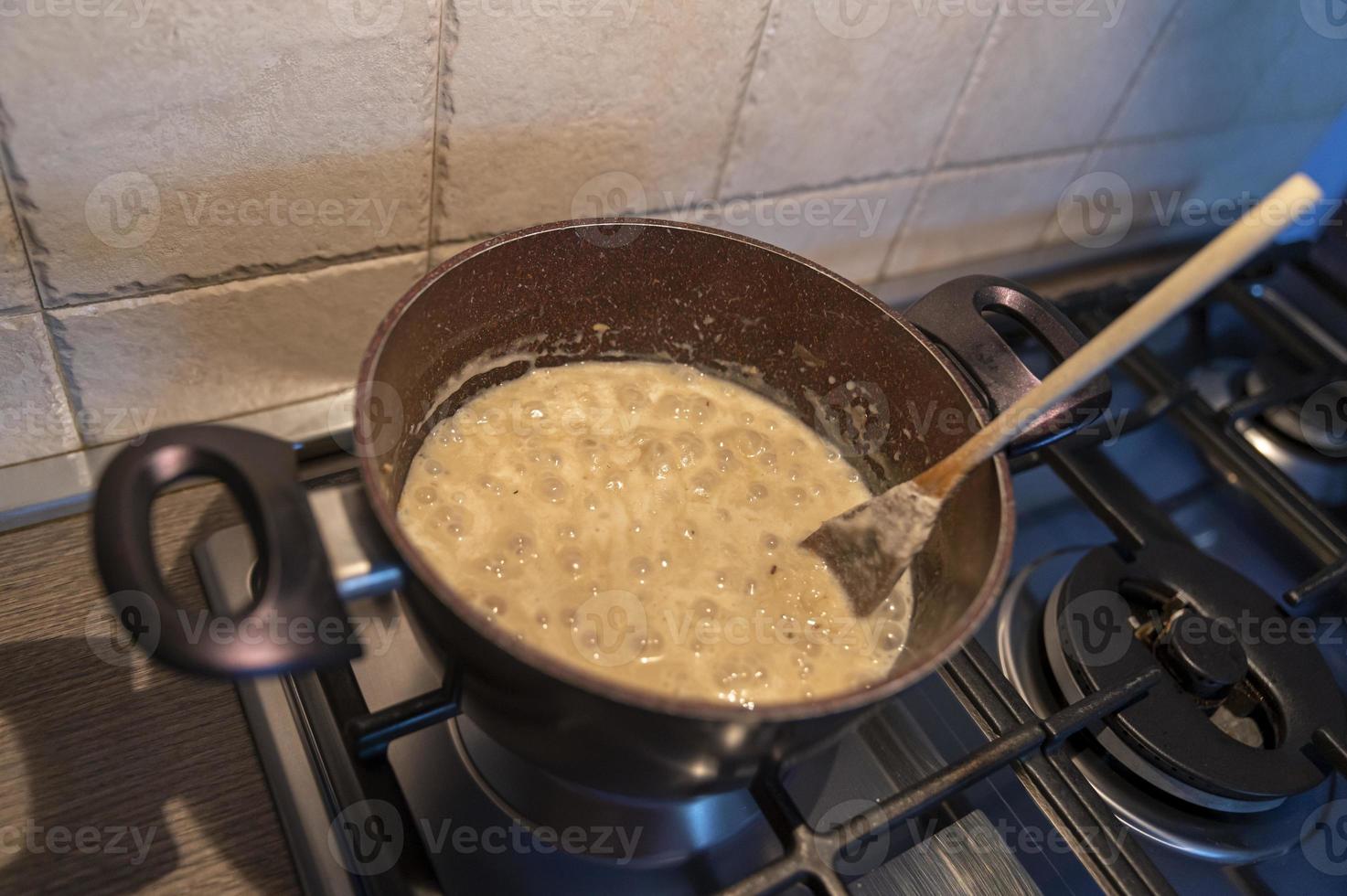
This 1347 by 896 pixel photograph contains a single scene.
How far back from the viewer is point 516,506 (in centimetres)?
69

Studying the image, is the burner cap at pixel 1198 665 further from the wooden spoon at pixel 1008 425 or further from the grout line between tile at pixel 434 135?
the grout line between tile at pixel 434 135

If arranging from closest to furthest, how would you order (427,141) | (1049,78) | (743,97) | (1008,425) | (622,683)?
(622,683) < (1008,425) < (427,141) < (743,97) < (1049,78)

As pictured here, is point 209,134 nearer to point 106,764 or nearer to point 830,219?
point 106,764

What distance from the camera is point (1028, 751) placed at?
0.65 meters

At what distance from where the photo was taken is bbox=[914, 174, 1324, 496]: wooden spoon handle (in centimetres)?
47

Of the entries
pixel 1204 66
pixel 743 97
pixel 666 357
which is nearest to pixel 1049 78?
pixel 1204 66

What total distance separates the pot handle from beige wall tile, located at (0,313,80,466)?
570 mm

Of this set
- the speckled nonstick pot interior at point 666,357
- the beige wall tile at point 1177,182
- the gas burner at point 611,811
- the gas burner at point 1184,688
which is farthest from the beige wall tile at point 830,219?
the gas burner at point 611,811

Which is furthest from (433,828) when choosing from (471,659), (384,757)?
(471,659)

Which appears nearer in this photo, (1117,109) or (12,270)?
(12,270)

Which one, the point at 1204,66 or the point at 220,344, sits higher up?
the point at 1204,66

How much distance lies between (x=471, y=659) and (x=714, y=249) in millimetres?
345

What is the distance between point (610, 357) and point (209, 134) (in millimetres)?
320

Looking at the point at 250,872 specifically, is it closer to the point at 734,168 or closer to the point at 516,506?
the point at 516,506
